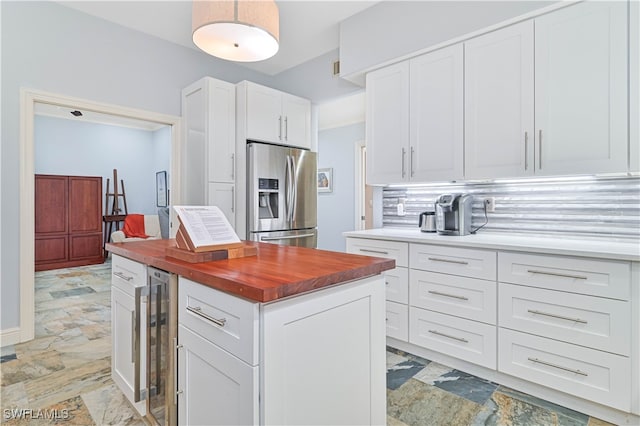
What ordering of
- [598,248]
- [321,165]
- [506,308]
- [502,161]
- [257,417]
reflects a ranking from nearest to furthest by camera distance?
[257,417]
[598,248]
[506,308]
[502,161]
[321,165]

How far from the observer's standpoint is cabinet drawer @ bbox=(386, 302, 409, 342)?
2494 mm

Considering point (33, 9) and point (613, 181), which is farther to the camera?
point (33, 9)

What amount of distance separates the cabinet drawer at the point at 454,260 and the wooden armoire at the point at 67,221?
A: 649cm

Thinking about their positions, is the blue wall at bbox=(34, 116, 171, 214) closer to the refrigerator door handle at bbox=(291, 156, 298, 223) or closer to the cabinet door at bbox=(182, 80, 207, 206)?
the cabinet door at bbox=(182, 80, 207, 206)

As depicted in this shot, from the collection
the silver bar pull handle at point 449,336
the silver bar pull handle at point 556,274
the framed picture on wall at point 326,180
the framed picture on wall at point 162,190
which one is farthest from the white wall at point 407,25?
the framed picture on wall at point 162,190

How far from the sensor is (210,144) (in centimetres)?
335

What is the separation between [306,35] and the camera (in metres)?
3.44

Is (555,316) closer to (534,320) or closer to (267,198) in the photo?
(534,320)

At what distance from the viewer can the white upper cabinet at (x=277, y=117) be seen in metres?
3.54

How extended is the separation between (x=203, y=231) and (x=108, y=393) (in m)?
1.37

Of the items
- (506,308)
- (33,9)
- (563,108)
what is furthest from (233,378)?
(33,9)

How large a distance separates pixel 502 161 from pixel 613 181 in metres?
0.63

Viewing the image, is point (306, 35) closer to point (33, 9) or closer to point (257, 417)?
point (33, 9)

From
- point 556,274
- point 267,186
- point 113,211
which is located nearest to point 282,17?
point 267,186
